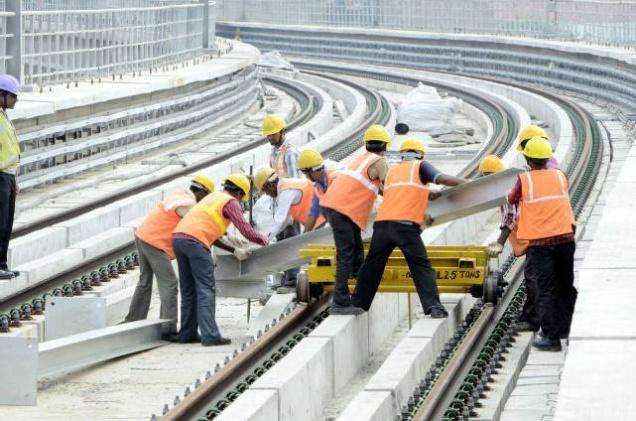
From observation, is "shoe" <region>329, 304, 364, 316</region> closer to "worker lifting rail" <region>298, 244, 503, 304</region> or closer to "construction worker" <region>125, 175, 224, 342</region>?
"worker lifting rail" <region>298, 244, 503, 304</region>

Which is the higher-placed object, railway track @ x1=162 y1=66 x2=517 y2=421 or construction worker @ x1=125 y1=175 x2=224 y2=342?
construction worker @ x1=125 y1=175 x2=224 y2=342

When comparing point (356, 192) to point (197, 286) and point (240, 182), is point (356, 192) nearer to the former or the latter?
point (240, 182)

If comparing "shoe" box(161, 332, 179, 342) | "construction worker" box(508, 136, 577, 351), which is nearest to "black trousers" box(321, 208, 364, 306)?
"shoe" box(161, 332, 179, 342)

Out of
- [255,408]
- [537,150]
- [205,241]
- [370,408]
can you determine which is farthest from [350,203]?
[255,408]

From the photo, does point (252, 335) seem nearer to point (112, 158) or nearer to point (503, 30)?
point (112, 158)

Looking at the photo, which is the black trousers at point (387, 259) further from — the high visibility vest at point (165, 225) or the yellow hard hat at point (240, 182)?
the high visibility vest at point (165, 225)

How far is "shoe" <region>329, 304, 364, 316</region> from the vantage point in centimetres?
1292

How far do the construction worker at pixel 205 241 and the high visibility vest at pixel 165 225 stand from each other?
0.87 ft

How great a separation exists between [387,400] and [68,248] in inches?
257

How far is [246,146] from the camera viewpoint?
2728cm

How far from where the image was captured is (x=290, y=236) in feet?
48.2

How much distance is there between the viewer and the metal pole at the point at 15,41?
21.4m

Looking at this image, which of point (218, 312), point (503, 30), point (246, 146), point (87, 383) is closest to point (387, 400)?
point (87, 383)

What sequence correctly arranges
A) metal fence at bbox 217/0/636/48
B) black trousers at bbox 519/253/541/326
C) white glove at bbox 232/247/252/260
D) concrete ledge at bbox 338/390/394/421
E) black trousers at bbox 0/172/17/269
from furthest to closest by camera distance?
1. metal fence at bbox 217/0/636/48
2. black trousers at bbox 0/172/17/269
3. white glove at bbox 232/247/252/260
4. black trousers at bbox 519/253/541/326
5. concrete ledge at bbox 338/390/394/421
